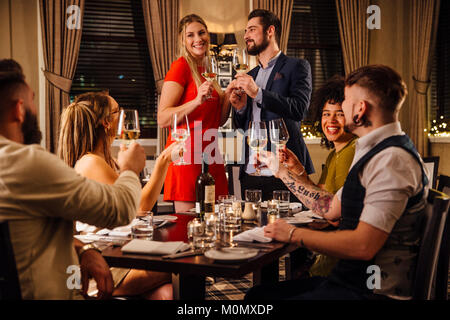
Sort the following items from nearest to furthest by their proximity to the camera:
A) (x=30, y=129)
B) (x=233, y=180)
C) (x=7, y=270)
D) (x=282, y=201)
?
(x=7, y=270), (x=30, y=129), (x=282, y=201), (x=233, y=180)

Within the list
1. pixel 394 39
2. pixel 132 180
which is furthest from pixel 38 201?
pixel 394 39

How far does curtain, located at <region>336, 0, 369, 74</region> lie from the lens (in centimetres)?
580

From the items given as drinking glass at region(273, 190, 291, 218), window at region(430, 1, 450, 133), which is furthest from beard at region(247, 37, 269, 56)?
window at region(430, 1, 450, 133)

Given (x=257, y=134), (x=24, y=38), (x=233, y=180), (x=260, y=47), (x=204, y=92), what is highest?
(x=24, y=38)

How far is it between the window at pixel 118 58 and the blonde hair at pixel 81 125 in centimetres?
363

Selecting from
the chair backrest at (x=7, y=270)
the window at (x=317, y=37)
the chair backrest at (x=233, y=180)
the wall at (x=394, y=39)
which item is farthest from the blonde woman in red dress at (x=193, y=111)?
A: the wall at (x=394, y=39)

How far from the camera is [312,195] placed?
6.42ft

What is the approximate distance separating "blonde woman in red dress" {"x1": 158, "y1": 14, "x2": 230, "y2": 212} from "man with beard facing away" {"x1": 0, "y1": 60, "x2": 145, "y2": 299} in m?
1.52

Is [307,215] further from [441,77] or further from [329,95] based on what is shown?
[441,77]

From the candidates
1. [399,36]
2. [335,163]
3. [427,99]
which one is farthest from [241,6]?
[335,163]

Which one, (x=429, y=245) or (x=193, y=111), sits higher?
(x=193, y=111)

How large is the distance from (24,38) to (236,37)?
2.52m
